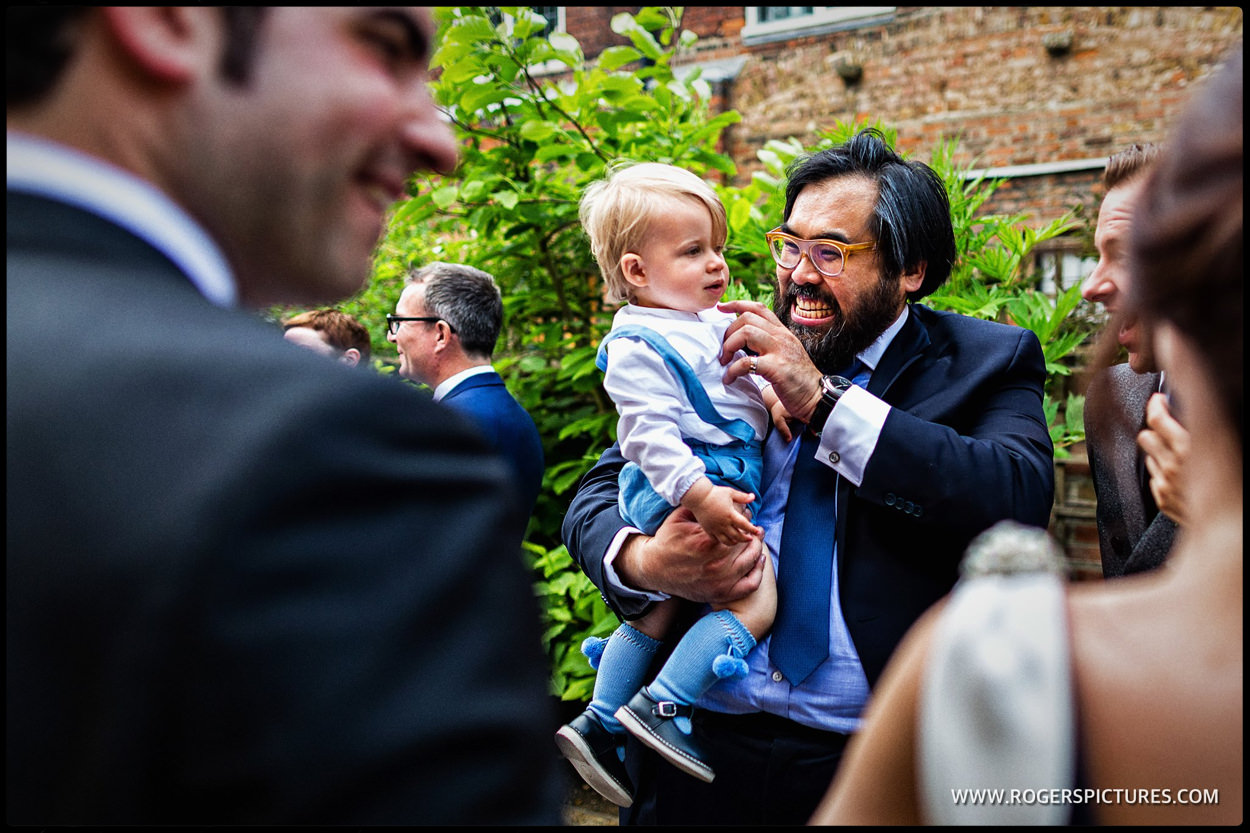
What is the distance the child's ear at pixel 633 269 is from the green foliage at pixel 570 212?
2.80 feet

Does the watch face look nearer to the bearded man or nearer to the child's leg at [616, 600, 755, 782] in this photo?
the bearded man


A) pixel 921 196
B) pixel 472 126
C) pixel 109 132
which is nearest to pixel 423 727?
pixel 109 132

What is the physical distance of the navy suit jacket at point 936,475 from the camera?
202 centimetres

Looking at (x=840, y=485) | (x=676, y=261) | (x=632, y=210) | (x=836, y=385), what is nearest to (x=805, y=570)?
(x=840, y=485)

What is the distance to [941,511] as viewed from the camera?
2025mm

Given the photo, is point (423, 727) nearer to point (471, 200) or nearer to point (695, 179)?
point (695, 179)

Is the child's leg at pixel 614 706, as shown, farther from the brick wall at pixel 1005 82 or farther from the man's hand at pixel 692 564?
the brick wall at pixel 1005 82

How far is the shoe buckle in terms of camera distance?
221 cm

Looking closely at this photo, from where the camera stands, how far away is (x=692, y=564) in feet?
7.46

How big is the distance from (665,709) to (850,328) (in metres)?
1.09

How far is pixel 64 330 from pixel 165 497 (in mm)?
178

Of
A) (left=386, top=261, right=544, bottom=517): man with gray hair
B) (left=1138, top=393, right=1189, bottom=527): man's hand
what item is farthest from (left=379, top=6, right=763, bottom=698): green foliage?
(left=1138, top=393, right=1189, bottom=527): man's hand

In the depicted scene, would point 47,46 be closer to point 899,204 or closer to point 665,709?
point 665,709

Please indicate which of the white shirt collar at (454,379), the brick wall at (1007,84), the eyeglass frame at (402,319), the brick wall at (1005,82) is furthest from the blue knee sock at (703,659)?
the brick wall at (1007,84)
